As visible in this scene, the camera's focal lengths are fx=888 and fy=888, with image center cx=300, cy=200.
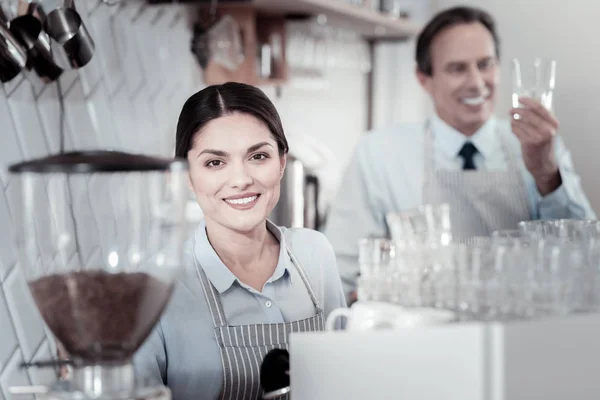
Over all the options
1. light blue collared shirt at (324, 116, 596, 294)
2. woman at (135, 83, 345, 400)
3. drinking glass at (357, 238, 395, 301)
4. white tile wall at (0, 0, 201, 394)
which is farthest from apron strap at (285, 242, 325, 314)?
light blue collared shirt at (324, 116, 596, 294)

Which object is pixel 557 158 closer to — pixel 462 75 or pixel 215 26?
pixel 462 75

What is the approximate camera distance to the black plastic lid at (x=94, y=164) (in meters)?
0.93

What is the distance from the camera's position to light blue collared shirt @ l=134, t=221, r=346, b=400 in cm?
146

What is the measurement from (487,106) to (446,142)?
0.16 m

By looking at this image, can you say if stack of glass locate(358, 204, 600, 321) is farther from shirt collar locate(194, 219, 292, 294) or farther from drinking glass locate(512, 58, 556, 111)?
drinking glass locate(512, 58, 556, 111)

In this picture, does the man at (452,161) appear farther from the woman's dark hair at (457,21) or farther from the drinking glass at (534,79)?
the drinking glass at (534,79)

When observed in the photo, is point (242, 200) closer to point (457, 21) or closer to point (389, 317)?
point (389, 317)

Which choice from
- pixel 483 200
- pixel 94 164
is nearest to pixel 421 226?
pixel 94 164

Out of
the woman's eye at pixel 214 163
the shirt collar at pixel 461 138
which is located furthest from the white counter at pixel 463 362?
the shirt collar at pixel 461 138

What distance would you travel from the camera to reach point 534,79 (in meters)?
2.04

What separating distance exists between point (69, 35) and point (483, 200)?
1288 millimetres

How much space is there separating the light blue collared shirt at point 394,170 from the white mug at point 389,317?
1299 mm

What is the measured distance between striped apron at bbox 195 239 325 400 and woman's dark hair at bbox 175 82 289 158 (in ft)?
0.85

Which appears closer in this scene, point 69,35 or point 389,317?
point 389,317
